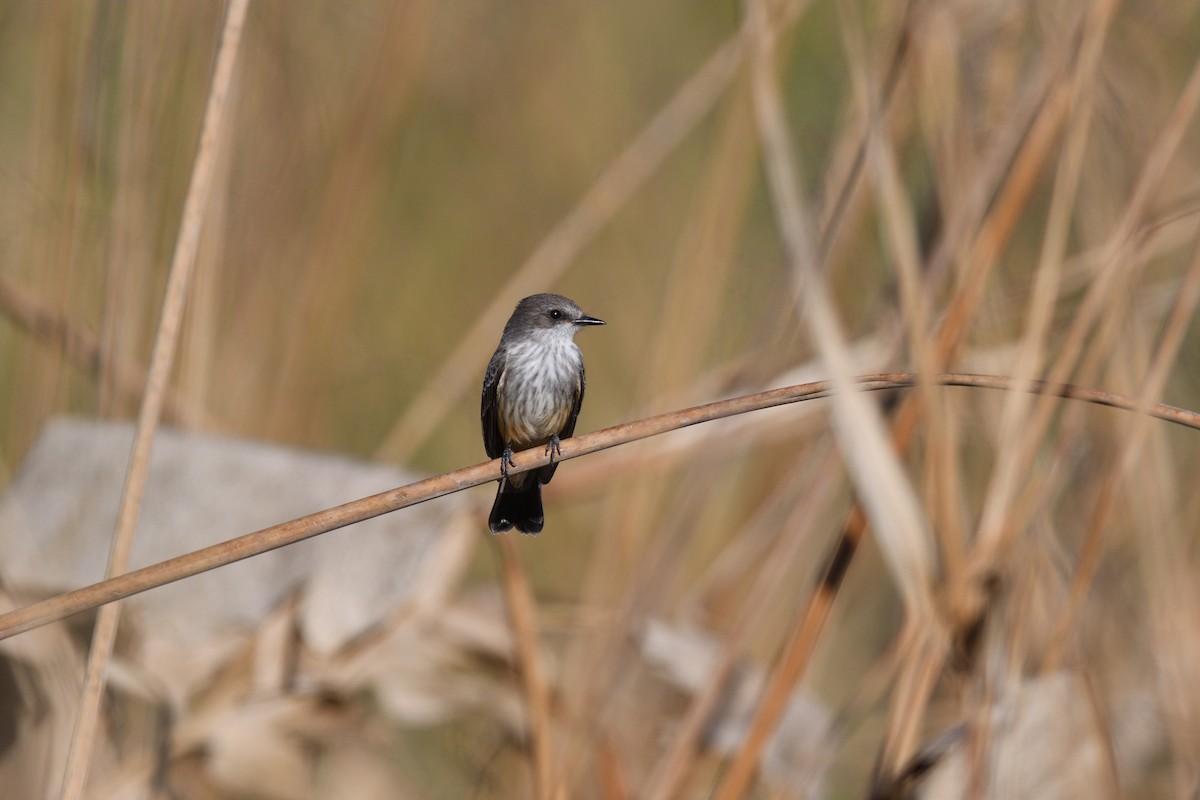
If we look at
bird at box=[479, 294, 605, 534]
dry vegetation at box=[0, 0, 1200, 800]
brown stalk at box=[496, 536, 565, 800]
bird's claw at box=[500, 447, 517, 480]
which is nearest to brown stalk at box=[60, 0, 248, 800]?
bird's claw at box=[500, 447, 517, 480]

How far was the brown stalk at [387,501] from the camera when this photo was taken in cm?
147

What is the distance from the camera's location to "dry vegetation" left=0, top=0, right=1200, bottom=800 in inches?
88.0

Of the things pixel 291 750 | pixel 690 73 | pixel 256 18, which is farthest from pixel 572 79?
pixel 291 750

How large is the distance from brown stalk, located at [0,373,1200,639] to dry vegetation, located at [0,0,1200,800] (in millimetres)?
446

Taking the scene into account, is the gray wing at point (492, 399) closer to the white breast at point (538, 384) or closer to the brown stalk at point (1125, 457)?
the white breast at point (538, 384)

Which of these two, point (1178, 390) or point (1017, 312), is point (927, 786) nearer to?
point (1017, 312)

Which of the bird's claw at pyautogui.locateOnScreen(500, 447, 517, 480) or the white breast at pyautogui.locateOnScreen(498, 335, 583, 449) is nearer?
the bird's claw at pyautogui.locateOnScreen(500, 447, 517, 480)

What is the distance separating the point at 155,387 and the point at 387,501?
501 mm

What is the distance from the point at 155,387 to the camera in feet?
5.89

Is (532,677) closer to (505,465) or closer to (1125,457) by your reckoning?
(505,465)

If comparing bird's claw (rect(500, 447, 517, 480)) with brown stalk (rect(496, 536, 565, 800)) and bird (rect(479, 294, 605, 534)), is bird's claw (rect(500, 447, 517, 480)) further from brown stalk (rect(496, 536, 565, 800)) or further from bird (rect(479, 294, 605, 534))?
bird (rect(479, 294, 605, 534))

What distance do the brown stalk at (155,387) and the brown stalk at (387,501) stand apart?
0.22 meters

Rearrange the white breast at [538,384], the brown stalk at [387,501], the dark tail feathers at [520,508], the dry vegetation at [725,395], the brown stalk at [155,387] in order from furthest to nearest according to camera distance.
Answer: the white breast at [538,384] < the dark tail feathers at [520,508] < the dry vegetation at [725,395] < the brown stalk at [155,387] < the brown stalk at [387,501]

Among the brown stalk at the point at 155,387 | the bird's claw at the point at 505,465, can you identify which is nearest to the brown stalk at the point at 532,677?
the bird's claw at the point at 505,465
